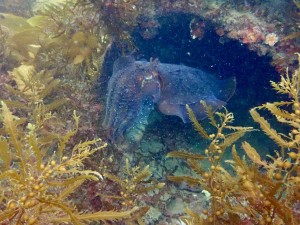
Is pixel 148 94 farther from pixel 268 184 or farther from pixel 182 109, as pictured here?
pixel 268 184

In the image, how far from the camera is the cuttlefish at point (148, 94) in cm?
433

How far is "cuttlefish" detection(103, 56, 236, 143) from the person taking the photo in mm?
4328

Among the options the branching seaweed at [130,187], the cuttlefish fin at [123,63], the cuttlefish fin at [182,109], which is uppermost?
the cuttlefish fin at [123,63]

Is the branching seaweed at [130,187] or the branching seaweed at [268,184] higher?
the branching seaweed at [268,184]

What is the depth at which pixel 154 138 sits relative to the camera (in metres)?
5.38

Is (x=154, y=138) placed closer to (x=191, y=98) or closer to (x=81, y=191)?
(x=191, y=98)

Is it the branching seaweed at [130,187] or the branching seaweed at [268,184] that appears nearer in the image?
the branching seaweed at [268,184]

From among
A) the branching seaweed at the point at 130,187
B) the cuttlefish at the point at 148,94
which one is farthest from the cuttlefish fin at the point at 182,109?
the branching seaweed at the point at 130,187

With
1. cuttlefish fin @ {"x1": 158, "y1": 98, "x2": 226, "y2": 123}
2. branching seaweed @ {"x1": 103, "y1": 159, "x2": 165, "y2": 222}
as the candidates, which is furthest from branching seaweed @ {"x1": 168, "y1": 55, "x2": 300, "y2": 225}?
cuttlefish fin @ {"x1": 158, "y1": 98, "x2": 226, "y2": 123}

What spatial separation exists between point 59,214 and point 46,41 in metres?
4.44

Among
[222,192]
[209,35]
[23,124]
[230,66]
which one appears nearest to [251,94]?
[230,66]

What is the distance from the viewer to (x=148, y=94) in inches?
176

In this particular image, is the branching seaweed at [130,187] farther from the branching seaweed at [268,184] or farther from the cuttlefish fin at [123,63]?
the cuttlefish fin at [123,63]

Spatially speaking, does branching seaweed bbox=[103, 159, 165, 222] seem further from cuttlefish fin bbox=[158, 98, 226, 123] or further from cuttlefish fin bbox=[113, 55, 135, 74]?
cuttlefish fin bbox=[113, 55, 135, 74]
